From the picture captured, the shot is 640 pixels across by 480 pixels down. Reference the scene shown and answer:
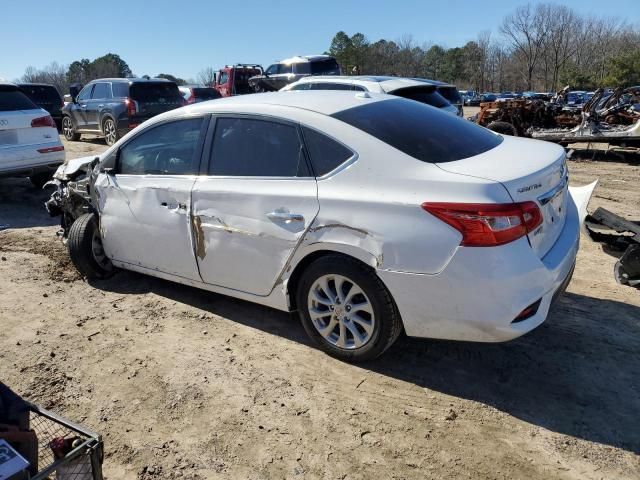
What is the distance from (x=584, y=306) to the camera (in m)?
4.11

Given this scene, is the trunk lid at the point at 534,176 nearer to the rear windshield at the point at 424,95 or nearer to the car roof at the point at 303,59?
the rear windshield at the point at 424,95

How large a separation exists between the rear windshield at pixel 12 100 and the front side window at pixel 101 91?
6.42 meters

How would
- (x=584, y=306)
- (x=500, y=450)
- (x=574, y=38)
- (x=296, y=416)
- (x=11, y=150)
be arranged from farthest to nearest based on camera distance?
(x=574, y=38) → (x=11, y=150) → (x=584, y=306) → (x=296, y=416) → (x=500, y=450)

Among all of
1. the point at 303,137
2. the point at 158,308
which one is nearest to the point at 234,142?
the point at 303,137

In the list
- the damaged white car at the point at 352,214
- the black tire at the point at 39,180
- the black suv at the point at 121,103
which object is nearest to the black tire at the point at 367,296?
the damaged white car at the point at 352,214

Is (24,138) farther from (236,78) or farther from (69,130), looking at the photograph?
(236,78)

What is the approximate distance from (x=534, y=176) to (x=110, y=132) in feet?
43.1

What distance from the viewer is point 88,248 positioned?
15.3ft

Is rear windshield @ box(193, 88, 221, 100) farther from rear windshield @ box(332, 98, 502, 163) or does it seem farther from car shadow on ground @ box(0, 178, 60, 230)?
rear windshield @ box(332, 98, 502, 163)

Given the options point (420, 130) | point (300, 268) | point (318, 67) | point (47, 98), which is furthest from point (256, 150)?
point (47, 98)

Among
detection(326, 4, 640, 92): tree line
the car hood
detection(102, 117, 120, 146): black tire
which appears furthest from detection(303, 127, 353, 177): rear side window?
detection(326, 4, 640, 92): tree line

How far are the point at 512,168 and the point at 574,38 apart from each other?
252 feet

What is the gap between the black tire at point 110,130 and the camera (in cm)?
1365

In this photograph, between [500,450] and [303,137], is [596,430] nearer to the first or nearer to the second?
[500,450]
